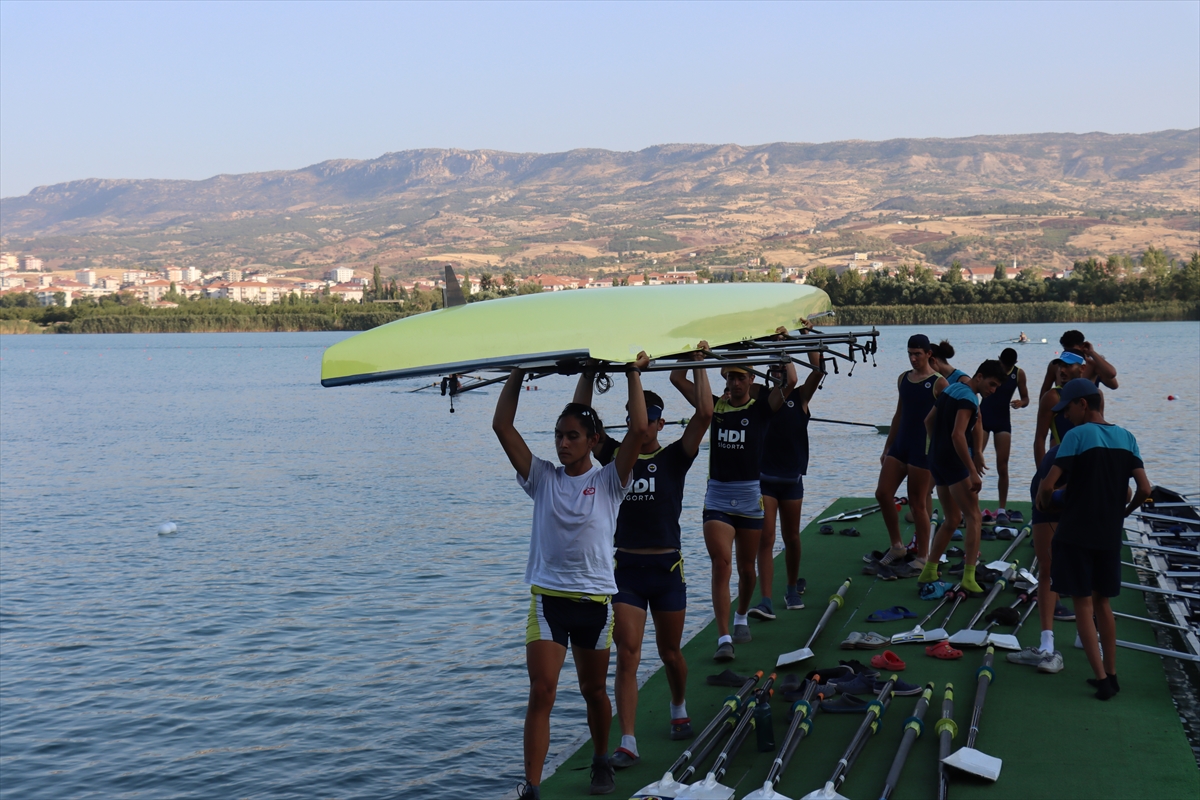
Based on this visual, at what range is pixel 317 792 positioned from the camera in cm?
790

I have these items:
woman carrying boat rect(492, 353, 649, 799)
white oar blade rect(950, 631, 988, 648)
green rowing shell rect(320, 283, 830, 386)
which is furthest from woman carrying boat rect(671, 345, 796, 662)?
woman carrying boat rect(492, 353, 649, 799)

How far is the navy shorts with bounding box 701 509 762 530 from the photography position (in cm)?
809

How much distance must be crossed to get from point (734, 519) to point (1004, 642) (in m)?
2.12

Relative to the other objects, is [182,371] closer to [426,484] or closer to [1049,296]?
[426,484]

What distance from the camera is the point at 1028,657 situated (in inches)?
297

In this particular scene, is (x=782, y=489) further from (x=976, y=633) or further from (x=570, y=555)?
(x=570, y=555)

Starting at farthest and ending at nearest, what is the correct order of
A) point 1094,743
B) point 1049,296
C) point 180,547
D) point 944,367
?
point 1049,296 < point 180,547 < point 944,367 < point 1094,743

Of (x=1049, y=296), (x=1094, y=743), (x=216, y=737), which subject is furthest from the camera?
(x=1049, y=296)

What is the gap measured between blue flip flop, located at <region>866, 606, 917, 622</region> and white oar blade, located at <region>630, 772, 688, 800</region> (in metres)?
3.67

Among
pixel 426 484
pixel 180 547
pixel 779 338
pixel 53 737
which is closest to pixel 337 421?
pixel 426 484

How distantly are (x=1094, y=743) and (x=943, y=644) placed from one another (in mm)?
1731

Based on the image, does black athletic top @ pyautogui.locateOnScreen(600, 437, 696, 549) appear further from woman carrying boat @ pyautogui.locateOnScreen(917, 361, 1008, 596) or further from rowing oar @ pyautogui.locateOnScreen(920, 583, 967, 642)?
woman carrying boat @ pyautogui.locateOnScreen(917, 361, 1008, 596)

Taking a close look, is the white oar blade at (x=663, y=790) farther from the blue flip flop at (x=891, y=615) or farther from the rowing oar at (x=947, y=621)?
the blue flip flop at (x=891, y=615)

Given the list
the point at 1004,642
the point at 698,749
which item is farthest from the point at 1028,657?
the point at 698,749
